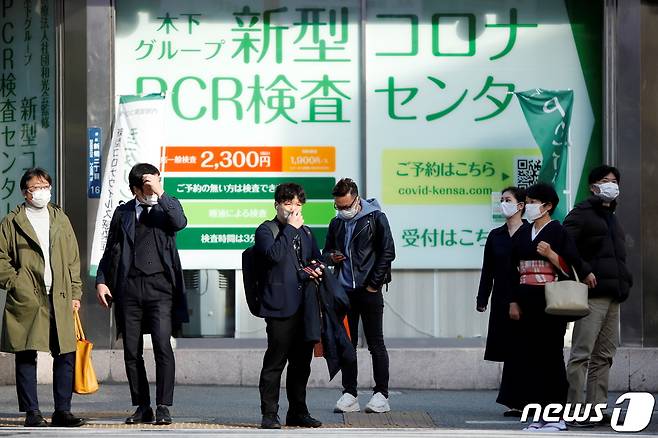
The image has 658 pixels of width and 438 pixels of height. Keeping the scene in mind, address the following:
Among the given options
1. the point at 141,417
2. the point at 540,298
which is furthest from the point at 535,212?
the point at 141,417

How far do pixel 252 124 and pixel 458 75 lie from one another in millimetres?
2048

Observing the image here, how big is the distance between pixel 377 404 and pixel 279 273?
1.72 m

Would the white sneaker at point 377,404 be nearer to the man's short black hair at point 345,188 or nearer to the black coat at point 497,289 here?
the black coat at point 497,289

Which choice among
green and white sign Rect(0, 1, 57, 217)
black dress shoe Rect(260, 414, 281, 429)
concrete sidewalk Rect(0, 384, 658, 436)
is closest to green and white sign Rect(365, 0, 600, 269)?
concrete sidewalk Rect(0, 384, 658, 436)

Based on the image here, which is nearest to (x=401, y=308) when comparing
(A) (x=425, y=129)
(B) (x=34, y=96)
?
(A) (x=425, y=129)

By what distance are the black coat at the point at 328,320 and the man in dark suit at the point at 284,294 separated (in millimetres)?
79

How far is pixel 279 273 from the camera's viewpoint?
9.67 metres

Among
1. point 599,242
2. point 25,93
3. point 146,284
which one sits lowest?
point 146,284

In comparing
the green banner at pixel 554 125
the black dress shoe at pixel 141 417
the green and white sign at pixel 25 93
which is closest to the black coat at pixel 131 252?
the black dress shoe at pixel 141 417

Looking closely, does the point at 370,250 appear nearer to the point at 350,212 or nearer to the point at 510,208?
the point at 350,212

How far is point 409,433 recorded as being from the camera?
916 centimetres

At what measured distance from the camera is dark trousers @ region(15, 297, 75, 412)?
9781 mm

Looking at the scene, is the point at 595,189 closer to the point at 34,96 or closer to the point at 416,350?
the point at 416,350

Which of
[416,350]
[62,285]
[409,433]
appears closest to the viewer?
[409,433]
